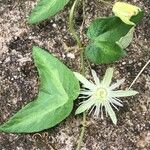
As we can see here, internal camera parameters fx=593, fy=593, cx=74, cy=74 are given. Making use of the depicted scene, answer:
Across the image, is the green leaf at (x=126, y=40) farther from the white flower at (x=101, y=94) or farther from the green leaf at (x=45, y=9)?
the green leaf at (x=45, y=9)

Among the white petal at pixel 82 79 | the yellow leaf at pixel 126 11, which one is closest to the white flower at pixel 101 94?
the white petal at pixel 82 79

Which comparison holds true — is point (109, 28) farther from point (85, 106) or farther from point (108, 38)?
point (85, 106)

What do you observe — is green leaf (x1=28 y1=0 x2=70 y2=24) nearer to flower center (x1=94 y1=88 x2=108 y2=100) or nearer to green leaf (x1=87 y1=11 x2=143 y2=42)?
green leaf (x1=87 y1=11 x2=143 y2=42)

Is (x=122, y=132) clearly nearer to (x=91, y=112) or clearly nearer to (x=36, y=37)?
(x=91, y=112)

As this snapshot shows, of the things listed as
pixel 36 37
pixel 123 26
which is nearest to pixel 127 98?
pixel 123 26

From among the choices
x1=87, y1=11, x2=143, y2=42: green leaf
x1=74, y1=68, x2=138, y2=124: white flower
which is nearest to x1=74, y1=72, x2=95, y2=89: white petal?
x1=74, y1=68, x2=138, y2=124: white flower
